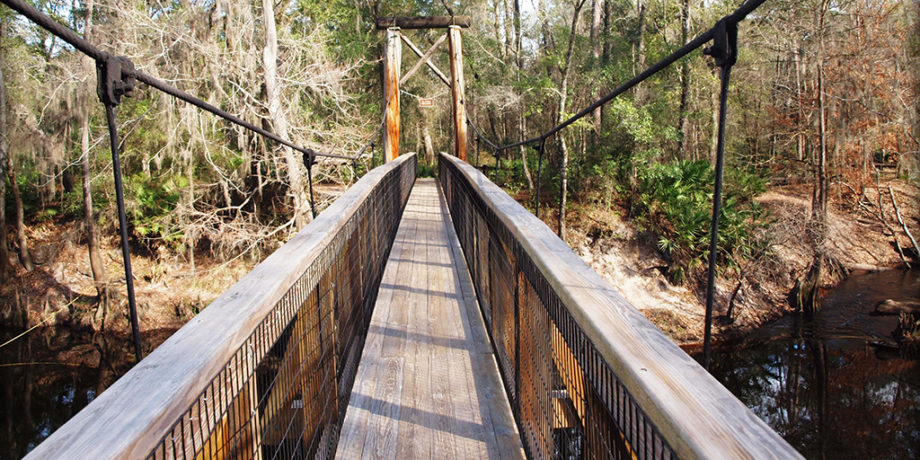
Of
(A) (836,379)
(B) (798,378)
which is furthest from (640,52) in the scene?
(A) (836,379)

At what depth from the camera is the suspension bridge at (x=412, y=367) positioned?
0.75 m

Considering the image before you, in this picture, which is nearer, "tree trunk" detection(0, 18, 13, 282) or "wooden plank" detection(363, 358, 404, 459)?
"wooden plank" detection(363, 358, 404, 459)

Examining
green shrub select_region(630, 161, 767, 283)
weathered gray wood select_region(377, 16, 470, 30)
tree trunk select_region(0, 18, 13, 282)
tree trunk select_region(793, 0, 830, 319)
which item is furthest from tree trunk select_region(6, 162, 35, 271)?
tree trunk select_region(793, 0, 830, 319)

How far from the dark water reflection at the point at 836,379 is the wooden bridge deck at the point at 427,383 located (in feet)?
21.1

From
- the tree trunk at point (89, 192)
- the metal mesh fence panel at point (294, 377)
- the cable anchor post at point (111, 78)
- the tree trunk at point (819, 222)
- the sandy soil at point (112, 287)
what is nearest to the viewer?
the metal mesh fence panel at point (294, 377)

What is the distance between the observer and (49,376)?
10.4 metres

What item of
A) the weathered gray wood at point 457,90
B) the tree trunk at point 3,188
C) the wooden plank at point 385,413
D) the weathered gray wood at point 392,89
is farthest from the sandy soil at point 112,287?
the wooden plank at point 385,413

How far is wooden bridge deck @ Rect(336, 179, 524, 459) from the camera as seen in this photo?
2055 millimetres

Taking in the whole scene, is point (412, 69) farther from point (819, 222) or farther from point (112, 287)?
point (819, 222)

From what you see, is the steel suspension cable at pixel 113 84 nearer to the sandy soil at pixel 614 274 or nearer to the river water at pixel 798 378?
the river water at pixel 798 378

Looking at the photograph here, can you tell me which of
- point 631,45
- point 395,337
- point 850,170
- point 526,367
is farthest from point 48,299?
point 850,170

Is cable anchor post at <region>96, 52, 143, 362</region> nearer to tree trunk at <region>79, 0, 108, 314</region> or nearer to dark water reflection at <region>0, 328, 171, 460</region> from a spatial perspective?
dark water reflection at <region>0, 328, 171, 460</region>

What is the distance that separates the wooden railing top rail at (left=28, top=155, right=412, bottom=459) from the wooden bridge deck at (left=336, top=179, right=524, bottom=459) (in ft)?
3.09

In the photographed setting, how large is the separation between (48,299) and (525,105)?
1276 cm
